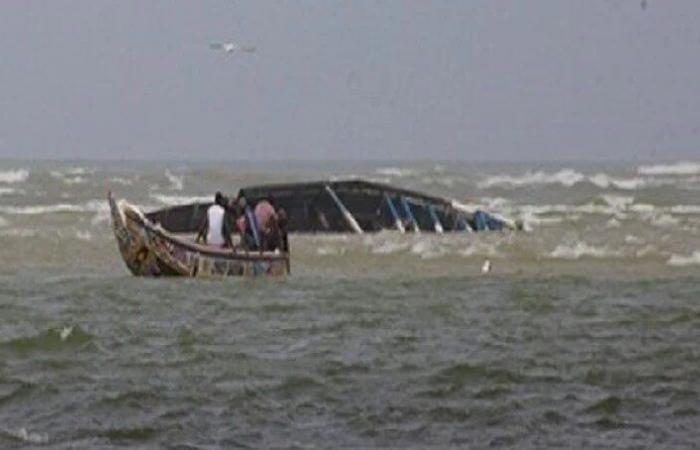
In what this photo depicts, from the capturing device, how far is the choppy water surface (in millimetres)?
10172

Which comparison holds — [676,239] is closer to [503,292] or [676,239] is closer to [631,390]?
[503,292]

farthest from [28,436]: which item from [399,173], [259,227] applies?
[399,173]

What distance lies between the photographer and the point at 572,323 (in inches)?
607

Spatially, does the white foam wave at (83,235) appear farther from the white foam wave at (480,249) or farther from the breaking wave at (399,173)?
the breaking wave at (399,173)

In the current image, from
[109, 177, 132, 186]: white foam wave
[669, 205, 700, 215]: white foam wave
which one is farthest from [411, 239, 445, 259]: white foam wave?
[109, 177, 132, 186]: white foam wave

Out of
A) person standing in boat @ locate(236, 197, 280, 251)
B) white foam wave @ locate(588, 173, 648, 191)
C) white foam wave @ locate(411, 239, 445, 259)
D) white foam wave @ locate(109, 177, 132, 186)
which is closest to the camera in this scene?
person standing in boat @ locate(236, 197, 280, 251)

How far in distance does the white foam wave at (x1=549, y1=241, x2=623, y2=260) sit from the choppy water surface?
1.06 ft

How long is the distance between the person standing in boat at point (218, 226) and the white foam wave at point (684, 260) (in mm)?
6277

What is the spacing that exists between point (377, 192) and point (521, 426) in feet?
73.4

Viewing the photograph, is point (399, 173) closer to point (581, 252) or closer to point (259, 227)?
point (581, 252)

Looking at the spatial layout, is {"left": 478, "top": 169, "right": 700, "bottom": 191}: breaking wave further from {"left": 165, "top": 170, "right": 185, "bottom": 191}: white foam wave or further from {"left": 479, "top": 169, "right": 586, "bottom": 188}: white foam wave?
{"left": 165, "top": 170, "right": 185, "bottom": 191}: white foam wave

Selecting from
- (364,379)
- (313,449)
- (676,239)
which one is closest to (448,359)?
(364,379)

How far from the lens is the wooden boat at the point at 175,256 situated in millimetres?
21109

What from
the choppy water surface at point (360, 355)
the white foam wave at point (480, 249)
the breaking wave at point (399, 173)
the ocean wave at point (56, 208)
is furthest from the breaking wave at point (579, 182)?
the choppy water surface at point (360, 355)
